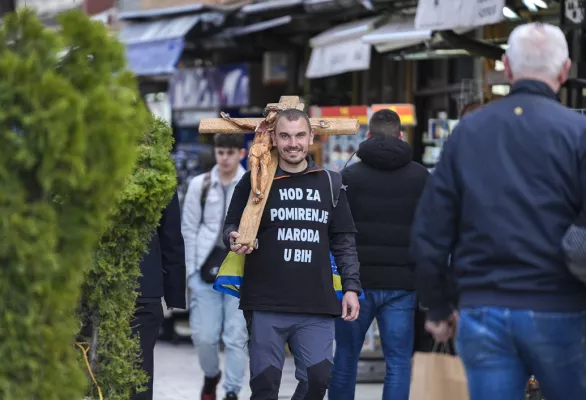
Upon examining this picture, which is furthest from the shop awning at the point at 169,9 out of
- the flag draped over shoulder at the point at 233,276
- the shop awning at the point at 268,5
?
the flag draped over shoulder at the point at 233,276

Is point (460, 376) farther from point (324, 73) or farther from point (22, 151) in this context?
point (324, 73)

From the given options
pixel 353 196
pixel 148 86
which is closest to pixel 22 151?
pixel 353 196

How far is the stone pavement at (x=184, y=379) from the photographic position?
9.99m

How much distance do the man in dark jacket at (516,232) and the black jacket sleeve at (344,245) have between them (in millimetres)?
2213

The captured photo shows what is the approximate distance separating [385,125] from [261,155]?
1.49 m

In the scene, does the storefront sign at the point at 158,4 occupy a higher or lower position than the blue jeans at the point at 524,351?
higher

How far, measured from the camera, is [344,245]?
22.1ft

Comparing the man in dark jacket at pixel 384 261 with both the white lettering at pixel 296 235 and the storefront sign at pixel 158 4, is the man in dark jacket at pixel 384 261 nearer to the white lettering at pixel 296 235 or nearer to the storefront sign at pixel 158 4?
the white lettering at pixel 296 235

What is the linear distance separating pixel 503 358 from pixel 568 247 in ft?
1.36

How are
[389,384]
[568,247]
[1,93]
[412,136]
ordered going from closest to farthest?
1. [1,93]
2. [568,247]
3. [389,384]
4. [412,136]

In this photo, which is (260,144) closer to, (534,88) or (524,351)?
(534,88)

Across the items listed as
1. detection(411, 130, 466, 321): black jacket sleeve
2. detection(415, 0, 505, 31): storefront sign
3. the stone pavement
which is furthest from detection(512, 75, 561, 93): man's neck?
the stone pavement

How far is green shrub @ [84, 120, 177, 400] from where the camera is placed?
20.5 feet

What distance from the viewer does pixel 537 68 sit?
14.7ft
